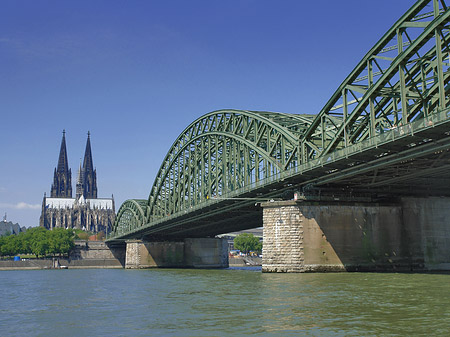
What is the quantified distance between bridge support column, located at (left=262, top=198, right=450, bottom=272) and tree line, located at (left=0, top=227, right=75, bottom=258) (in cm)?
13229

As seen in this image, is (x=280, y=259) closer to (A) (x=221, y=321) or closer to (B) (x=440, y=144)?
(B) (x=440, y=144)

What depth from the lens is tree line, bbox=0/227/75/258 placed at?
570 feet

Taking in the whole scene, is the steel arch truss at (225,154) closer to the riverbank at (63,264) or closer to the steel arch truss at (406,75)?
the steel arch truss at (406,75)

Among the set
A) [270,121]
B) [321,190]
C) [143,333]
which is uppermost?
[270,121]

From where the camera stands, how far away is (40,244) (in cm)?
17350

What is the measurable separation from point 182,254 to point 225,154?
122 ft

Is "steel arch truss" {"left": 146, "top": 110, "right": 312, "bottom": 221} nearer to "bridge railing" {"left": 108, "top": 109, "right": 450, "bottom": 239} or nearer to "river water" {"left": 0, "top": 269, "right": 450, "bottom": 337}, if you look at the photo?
"bridge railing" {"left": 108, "top": 109, "right": 450, "bottom": 239}

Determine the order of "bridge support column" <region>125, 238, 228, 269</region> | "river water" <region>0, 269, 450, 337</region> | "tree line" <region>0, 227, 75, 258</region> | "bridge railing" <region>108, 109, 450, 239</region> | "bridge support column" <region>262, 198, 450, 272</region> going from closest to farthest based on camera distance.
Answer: "river water" <region>0, 269, 450, 337</region> → "bridge railing" <region>108, 109, 450, 239</region> → "bridge support column" <region>262, 198, 450, 272</region> → "bridge support column" <region>125, 238, 228, 269</region> → "tree line" <region>0, 227, 75, 258</region>

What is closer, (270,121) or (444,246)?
(444,246)

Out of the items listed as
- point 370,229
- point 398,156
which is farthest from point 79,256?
point 398,156

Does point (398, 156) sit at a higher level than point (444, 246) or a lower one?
higher

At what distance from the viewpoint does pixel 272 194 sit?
6425cm

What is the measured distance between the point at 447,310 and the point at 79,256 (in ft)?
541

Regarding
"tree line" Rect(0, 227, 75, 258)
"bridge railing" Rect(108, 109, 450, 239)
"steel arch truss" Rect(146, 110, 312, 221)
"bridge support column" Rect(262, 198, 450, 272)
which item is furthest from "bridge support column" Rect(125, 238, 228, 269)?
"tree line" Rect(0, 227, 75, 258)
